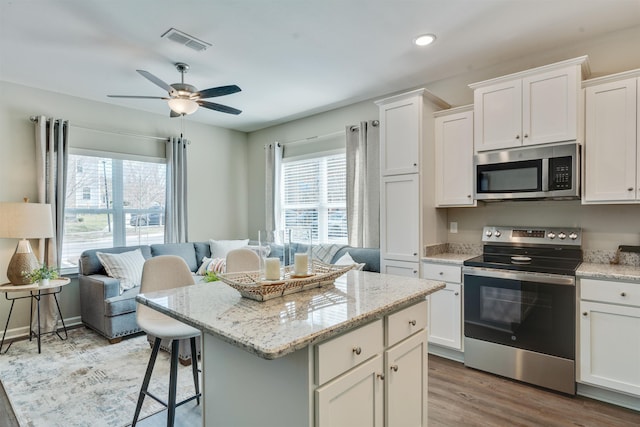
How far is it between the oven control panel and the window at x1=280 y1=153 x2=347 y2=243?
190cm

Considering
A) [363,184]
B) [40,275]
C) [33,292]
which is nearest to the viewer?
[40,275]

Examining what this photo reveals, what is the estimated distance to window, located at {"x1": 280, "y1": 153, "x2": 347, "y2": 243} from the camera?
15.6 feet

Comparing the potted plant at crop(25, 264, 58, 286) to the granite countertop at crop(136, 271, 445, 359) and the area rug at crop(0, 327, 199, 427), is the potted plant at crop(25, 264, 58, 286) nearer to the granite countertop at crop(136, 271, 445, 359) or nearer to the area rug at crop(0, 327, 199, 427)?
the area rug at crop(0, 327, 199, 427)

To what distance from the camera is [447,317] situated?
10.3 ft

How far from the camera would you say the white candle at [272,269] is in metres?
1.62

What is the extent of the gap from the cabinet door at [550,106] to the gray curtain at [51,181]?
4.79 metres

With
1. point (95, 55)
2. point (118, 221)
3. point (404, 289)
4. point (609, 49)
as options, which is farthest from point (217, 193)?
point (609, 49)

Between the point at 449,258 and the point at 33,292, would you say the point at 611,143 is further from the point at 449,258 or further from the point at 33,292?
the point at 33,292

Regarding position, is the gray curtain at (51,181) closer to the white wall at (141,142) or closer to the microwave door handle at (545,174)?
the white wall at (141,142)

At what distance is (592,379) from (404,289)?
71.3 inches

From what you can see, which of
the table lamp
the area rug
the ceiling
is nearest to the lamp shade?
the table lamp

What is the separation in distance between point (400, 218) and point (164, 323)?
2.25 metres

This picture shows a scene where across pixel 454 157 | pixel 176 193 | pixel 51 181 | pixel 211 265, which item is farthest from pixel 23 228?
pixel 454 157

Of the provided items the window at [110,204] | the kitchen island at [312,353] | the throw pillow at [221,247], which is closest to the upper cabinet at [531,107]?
the kitchen island at [312,353]
